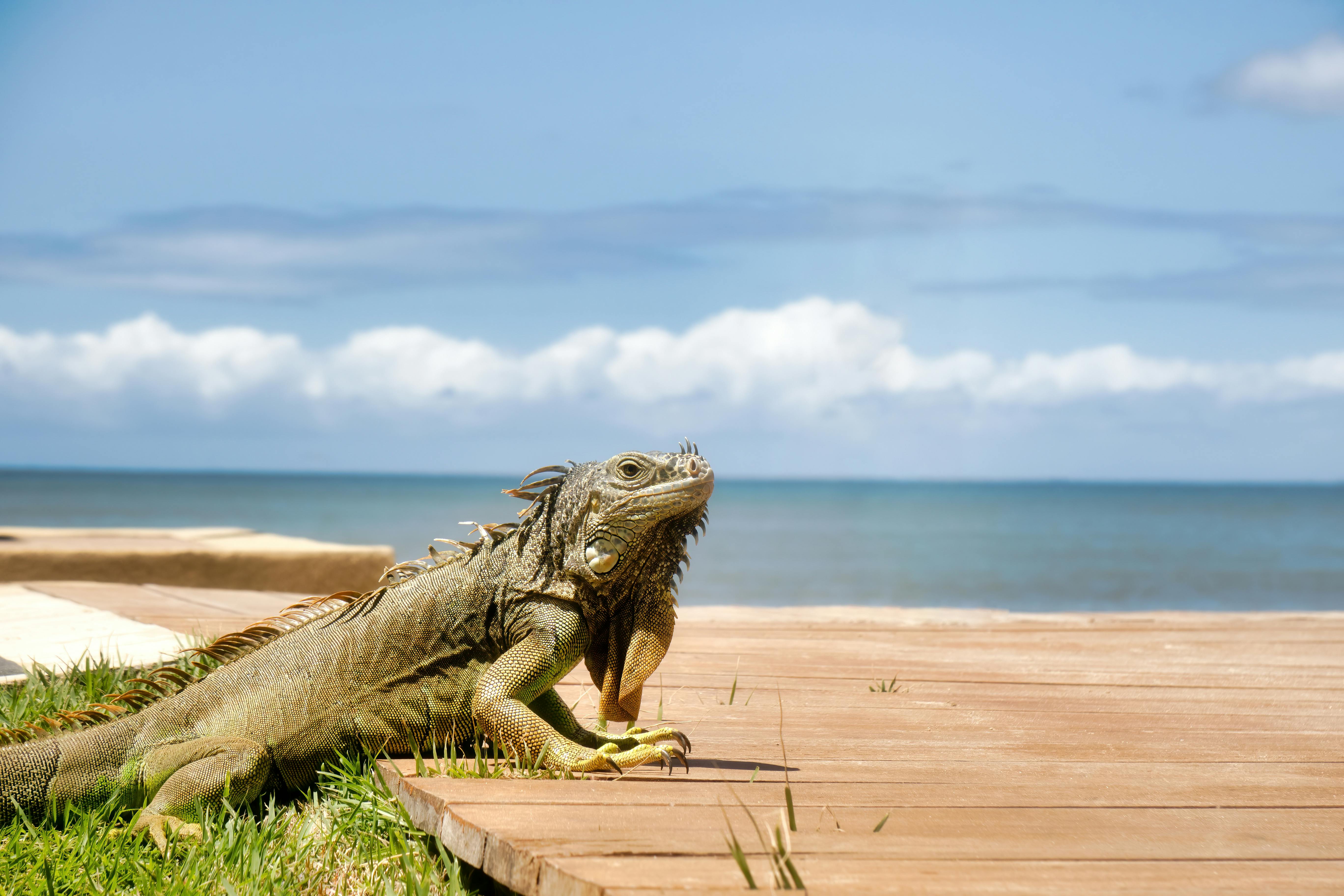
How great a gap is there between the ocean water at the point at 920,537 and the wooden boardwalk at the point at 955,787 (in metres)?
1.25

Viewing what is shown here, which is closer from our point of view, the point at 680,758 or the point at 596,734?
the point at 680,758

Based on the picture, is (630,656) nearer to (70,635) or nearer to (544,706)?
(544,706)

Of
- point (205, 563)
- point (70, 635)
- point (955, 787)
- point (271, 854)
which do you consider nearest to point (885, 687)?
point (955, 787)

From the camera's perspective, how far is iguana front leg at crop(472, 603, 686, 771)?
256 cm

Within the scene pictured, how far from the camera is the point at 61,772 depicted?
109 inches

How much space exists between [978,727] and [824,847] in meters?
1.39

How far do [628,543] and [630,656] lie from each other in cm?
30

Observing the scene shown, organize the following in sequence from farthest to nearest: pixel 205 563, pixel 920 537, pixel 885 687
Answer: pixel 920 537 → pixel 205 563 → pixel 885 687

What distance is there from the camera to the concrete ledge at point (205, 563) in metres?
6.96

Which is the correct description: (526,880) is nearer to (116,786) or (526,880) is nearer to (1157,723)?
(116,786)

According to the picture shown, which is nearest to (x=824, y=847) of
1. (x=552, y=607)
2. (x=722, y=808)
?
(x=722, y=808)

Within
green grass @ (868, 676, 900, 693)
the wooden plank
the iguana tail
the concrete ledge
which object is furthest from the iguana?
the concrete ledge

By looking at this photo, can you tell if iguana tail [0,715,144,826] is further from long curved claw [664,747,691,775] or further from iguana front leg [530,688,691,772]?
long curved claw [664,747,691,775]

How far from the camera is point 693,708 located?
11.4 ft
